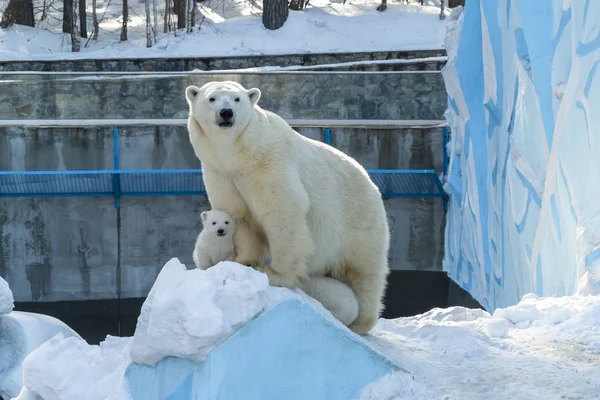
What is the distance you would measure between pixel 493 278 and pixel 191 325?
18.5 ft

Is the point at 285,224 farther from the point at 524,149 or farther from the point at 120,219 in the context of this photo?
the point at 120,219

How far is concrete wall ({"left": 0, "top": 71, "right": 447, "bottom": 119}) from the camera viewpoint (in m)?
11.6

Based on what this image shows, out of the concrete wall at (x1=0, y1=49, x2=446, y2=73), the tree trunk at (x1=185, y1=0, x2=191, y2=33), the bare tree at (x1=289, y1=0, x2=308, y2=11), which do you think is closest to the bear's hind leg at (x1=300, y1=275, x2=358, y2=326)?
the concrete wall at (x1=0, y1=49, x2=446, y2=73)

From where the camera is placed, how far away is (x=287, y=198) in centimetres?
365

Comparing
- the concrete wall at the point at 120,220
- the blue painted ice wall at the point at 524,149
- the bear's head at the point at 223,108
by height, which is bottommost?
the concrete wall at the point at 120,220

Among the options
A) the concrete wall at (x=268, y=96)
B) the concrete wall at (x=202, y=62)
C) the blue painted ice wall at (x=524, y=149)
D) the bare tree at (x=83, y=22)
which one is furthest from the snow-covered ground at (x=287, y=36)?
the blue painted ice wall at (x=524, y=149)

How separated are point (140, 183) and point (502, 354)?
7661 millimetres

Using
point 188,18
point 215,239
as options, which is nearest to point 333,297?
point 215,239

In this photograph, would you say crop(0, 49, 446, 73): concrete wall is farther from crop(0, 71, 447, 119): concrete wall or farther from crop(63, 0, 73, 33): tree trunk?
crop(63, 0, 73, 33): tree trunk

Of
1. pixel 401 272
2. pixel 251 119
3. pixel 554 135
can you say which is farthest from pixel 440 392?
pixel 401 272

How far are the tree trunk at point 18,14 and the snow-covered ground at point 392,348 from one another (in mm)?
16629

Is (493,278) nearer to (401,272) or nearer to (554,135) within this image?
(554,135)

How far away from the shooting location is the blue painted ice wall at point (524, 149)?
17.9 feet

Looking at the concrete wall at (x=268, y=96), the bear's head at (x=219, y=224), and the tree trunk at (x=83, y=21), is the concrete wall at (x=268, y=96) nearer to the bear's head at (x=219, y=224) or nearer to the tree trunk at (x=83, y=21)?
the bear's head at (x=219, y=224)
